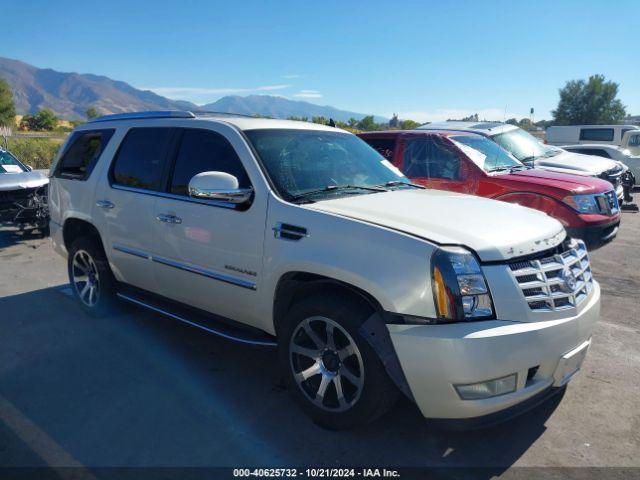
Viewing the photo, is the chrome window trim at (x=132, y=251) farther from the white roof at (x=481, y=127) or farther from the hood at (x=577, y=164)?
the hood at (x=577, y=164)

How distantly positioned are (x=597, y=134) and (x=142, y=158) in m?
21.6

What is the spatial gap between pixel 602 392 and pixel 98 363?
378 centimetres

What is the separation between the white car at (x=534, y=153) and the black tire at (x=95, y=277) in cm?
599

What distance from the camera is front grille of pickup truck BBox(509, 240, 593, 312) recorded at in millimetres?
2596

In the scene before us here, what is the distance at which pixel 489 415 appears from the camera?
2.53m

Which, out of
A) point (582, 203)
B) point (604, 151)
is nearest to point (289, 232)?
point (582, 203)

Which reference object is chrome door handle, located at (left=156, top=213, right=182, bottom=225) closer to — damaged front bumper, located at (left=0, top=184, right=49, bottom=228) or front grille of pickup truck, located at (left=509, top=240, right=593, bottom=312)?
front grille of pickup truck, located at (left=509, top=240, right=593, bottom=312)

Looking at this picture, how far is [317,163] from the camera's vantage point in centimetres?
374

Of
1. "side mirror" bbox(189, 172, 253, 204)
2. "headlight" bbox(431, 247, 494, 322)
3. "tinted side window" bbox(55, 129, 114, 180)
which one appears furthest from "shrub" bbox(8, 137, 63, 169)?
"headlight" bbox(431, 247, 494, 322)

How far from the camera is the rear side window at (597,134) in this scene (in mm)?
20328

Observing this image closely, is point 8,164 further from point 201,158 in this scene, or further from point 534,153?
point 534,153

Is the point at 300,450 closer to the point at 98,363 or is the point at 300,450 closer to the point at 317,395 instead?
the point at 317,395

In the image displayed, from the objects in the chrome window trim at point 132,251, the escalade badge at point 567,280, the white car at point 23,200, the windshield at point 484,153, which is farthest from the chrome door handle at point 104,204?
the white car at point 23,200

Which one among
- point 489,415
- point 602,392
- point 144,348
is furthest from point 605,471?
point 144,348
